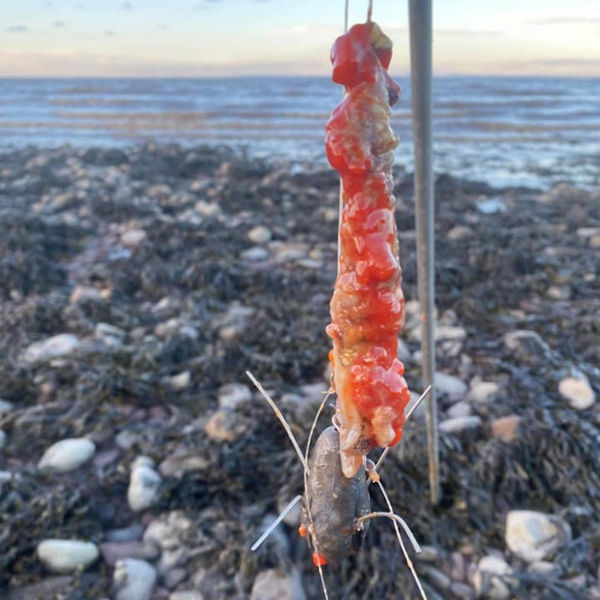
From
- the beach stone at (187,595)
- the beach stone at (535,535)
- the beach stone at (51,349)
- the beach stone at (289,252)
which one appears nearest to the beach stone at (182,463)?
the beach stone at (187,595)

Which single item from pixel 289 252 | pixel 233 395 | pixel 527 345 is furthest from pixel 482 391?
pixel 289 252

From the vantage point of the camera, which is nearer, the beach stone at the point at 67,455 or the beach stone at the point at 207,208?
the beach stone at the point at 67,455

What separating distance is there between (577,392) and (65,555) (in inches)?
105

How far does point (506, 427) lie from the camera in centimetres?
287

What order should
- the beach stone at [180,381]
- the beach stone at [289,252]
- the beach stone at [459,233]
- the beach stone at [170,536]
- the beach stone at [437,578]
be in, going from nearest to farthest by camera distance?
the beach stone at [437,578]
the beach stone at [170,536]
the beach stone at [180,381]
the beach stone at [289,252]
the beach stone at [459,233]

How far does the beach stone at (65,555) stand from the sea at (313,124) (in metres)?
7.84

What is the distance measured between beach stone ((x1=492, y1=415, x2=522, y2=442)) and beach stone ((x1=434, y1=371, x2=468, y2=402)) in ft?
1.08

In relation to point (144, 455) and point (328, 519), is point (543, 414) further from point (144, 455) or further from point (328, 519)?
point (328, 519)

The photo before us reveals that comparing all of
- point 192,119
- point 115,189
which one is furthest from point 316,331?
point 192,119

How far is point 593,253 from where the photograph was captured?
525 centimetres

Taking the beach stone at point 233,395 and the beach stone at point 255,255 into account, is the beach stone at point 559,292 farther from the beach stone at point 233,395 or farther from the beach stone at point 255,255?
the beach stone at point 233,395

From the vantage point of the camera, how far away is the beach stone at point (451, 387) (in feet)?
10.7

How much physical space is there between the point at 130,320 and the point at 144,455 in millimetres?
1487

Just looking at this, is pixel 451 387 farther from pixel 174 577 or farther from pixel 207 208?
pixel 207 208
